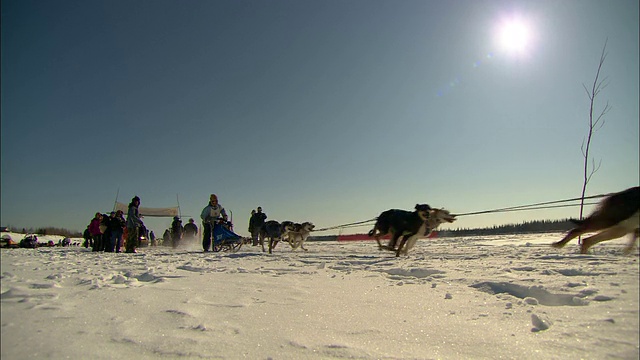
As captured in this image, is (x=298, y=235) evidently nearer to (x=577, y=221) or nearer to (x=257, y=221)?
(x=257, y=221)

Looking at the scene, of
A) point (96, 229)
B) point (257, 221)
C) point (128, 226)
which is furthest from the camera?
point (257, 221)

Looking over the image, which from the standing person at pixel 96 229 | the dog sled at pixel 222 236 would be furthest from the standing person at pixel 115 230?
the dog sled at pixel 222 236

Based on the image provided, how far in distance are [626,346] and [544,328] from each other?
0.65m

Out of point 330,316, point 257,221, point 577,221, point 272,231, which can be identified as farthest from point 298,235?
point 577,221

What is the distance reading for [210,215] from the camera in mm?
11000

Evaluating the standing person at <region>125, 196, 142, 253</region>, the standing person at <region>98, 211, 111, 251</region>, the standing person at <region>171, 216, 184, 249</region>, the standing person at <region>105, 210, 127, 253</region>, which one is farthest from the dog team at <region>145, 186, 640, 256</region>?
the standing person at <region>171, 216, 184, 249</region>

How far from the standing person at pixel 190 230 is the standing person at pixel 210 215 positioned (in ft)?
23.4

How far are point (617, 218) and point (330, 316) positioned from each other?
1566 mm

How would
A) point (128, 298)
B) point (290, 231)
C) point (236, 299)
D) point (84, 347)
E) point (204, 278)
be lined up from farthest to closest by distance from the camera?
point (290, 231) → point (204, 278) → point (236, 299) → point (128, 298) → point (84, 347)

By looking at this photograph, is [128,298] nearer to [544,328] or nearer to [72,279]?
[72,279]

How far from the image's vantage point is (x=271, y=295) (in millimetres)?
2586

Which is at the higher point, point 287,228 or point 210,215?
point 210,215

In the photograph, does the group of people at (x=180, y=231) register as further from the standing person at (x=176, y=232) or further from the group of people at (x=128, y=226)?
the group of people at (x=128, y=226)

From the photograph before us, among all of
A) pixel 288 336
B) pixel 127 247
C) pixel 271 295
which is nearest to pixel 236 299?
pixel 271 295
